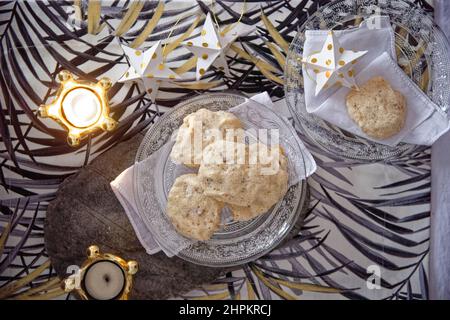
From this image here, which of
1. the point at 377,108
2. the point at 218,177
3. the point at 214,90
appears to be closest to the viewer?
the point at 218,177

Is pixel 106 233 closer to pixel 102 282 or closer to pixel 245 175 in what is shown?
pixel 102 282

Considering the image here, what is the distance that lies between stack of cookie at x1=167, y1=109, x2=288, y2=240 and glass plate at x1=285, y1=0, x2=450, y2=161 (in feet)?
0.64

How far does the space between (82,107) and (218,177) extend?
459 millimetres

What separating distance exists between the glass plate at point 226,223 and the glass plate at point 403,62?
0.55 ft

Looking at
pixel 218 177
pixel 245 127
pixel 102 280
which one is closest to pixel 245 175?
pixel 218 177

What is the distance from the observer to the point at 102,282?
4.06ft

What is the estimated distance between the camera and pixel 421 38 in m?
1.37

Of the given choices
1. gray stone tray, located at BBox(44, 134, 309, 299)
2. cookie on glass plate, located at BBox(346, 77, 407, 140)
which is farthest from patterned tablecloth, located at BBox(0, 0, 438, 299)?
Answer: cookie on glass plate, located at BBox(346, 77, 407, 140)

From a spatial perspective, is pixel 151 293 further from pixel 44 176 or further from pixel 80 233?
pixel 44 176

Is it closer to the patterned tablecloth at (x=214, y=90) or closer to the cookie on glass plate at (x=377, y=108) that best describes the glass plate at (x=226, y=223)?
the patterned tablecloth at (x=214, y=90)

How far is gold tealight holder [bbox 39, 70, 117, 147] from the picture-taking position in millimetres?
1315

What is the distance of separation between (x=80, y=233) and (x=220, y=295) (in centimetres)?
45
